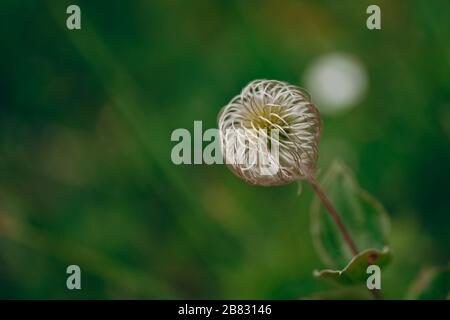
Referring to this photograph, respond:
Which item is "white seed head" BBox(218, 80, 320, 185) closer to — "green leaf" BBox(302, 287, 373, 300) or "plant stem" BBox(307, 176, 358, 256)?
"plant stem" BBox(307, 176, 358, 256)

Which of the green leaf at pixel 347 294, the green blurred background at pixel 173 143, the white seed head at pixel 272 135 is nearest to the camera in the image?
the white seed head at pixel 272 135

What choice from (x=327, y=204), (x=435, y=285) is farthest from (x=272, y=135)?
(x=435, y=285)

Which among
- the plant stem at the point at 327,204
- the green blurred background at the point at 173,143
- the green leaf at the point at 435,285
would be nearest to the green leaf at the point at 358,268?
the plant stem at the point at 327,204

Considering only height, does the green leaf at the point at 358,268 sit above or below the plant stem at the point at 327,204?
below

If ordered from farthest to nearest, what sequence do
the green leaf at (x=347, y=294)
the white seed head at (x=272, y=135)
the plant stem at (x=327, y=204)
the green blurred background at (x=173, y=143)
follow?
1. the green blurred background at (x=173, y=143)
2. the green leaf at (x=347, y=294)
3. the white seed head at (x=272, y=135)
4. the plant stem at (x=327, y=204)

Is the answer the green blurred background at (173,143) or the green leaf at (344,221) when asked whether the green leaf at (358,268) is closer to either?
the green leaf at (344,221)

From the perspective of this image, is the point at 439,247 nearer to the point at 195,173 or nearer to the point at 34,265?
the point at 195,173
